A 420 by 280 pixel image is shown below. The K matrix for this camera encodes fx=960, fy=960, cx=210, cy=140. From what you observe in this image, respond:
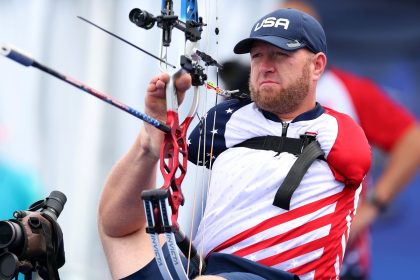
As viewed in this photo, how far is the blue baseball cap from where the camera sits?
404 centimetres

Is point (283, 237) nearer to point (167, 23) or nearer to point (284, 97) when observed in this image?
point (284, 97)

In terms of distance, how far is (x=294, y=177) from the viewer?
3.88m

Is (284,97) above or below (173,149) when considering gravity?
above

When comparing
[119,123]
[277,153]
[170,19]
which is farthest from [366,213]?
[170,19]

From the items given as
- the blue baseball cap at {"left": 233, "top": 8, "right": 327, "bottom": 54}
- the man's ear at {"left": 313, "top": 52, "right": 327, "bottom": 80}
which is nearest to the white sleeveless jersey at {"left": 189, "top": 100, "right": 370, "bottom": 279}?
the man's ear at {"left": 313, "top": 52, "right": 327, "bottom": 80}

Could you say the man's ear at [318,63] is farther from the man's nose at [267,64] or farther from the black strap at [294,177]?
the black strap at [294,177]

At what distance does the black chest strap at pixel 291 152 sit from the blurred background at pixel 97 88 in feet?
7.13

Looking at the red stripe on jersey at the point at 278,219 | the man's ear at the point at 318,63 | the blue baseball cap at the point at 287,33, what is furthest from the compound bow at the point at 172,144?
the man's ear at the point at 318,63

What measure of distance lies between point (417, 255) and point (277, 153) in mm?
2487

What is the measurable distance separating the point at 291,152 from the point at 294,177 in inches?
5.4

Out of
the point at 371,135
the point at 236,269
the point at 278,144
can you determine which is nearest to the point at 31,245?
the point at 236,269

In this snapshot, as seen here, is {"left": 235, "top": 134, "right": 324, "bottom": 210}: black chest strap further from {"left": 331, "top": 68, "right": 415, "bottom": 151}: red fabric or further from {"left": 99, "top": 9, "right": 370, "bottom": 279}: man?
{"left": 331, "top": 68, "right": 415, "bottom": 151}: red fabric

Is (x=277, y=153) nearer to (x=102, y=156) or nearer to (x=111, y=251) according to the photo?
(x=111, y=251)

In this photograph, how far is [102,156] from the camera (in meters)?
6.48
